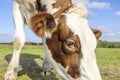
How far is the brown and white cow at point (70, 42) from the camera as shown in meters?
5.87

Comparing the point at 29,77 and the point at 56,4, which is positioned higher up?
the point at 56,4

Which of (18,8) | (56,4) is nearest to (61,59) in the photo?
(56,4)

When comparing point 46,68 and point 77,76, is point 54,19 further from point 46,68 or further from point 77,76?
point 46,68

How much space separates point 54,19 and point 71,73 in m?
1.14

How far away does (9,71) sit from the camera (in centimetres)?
858

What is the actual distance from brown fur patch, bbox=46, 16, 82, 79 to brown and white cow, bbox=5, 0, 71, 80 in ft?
2.07

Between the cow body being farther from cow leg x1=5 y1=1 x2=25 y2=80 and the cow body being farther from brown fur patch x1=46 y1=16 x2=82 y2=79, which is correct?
cow leg x1=5 y1=1 x2=25 y2=80

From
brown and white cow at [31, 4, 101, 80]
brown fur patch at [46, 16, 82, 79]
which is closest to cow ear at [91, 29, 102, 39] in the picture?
brown and white cow at [31, 4, 101, 80]

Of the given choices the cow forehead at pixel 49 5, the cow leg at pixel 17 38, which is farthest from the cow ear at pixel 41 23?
the cow leg at pixel 17 38

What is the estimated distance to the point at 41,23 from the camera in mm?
6348

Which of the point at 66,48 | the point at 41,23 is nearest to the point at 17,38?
the point at 41,23

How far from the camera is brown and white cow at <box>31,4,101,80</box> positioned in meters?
5.87

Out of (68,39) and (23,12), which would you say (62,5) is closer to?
(68,39)

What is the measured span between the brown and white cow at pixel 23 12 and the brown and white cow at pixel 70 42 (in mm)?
475
